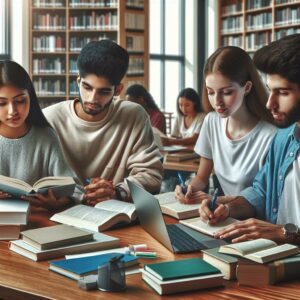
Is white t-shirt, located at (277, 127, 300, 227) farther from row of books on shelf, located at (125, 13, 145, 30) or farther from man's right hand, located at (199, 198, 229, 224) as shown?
row of books on shelf, located at (125, 13, 145, 30)

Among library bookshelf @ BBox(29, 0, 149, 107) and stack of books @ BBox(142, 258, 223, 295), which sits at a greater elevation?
library bookshelf @ BBox(29, 0, 149, 107)

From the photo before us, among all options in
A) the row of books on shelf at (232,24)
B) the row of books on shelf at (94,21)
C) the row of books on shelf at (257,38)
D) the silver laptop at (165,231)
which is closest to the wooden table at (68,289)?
the silver laptop at (165,231)

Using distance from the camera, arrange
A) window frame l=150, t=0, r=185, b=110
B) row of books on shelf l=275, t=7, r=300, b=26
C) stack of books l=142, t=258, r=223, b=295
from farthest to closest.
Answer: window frame l=150, t=0, r=185, b=110, row of books on shelf l=275, t=7, r=300, b=26, stack of books l=142, t=258, r=223, b=295

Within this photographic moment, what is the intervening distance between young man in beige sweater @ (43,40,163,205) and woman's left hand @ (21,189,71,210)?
0.71 ft

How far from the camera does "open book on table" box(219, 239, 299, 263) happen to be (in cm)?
146

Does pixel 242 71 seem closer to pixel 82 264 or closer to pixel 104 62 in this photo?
pixel 104 62

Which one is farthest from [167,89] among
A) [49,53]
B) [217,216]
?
[217,216]

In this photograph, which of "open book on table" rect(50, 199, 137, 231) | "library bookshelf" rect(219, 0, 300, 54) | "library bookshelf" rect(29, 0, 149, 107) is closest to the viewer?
"open book on table" rect(50, 199, 137, 231)

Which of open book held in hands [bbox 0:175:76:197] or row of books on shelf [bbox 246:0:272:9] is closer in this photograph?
open book held in hands [bbox 0:175:76:197]

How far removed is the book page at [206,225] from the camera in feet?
6.25

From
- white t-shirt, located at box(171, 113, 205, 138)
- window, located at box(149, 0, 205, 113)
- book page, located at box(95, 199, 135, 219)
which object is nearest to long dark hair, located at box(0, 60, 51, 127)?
book page, located at box(95, 199, 135, 219)

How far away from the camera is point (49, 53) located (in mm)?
8430

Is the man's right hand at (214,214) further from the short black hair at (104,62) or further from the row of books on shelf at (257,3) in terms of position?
the row of books on shelf at (257,3)

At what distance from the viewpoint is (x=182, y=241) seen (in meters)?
1.84
